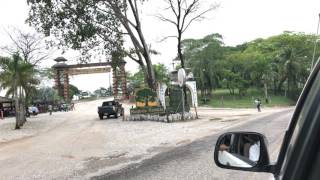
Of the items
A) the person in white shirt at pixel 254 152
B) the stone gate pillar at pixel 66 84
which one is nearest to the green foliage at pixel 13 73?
the person in white shirt at pixel 254 152

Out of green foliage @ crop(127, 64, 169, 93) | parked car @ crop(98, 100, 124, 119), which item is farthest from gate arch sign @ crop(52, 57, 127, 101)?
parked car @ crop(98, 100, 124, 119)

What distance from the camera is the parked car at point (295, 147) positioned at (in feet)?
4.54

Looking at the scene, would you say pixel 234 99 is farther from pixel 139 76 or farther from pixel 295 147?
pixel 295 147

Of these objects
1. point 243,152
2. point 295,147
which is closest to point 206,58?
point 243,152

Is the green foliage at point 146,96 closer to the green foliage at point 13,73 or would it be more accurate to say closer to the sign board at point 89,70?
the green foliage at point 13,73

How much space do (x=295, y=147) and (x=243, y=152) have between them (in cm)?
62

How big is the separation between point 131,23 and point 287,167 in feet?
123

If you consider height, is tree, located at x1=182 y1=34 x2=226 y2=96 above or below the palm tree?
above

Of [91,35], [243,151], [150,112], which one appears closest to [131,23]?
[91,35]

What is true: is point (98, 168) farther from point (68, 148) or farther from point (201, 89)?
point (201, 89)

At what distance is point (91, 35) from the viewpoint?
1438 inches

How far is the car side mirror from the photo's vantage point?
1929 millimetres

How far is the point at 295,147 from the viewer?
59.0 inches

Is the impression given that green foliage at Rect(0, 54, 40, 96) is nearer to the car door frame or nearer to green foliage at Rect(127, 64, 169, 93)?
the car door frame
